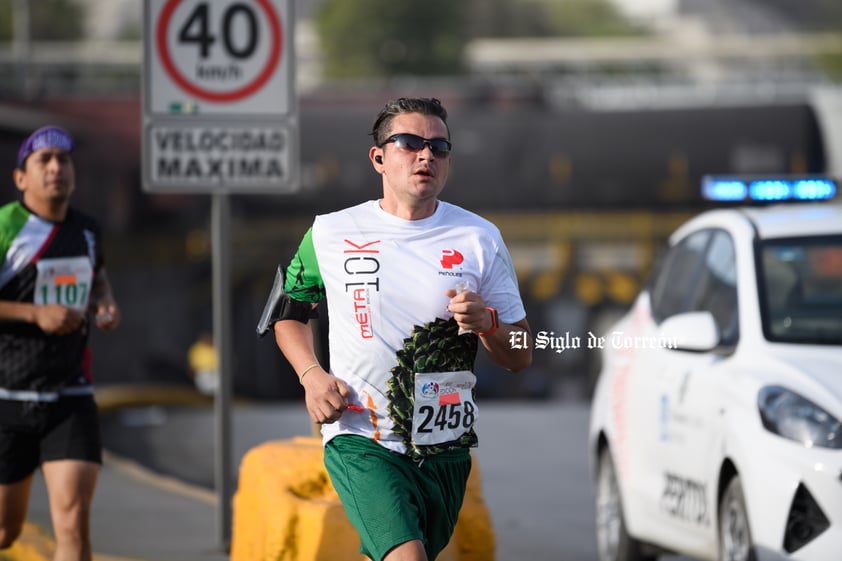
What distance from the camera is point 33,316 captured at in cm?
626

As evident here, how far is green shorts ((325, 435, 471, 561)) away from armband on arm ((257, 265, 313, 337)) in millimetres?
379

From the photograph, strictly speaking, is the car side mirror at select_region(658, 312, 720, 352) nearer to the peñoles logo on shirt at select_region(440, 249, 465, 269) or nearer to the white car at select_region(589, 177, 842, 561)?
the white car at select_region(589, 177, 842, 561)

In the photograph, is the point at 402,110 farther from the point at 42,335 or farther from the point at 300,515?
the point at 42,335

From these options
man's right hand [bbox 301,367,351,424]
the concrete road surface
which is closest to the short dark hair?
man's right hand [bbox 301,367,351,424]

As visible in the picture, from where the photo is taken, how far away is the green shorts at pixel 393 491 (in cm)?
424

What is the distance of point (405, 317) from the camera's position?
4379 millimetres

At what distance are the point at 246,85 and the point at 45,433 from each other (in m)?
2.41

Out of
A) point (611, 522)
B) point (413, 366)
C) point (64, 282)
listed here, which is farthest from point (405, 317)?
point (611, 522)

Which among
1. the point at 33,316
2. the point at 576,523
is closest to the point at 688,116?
the point at 576,523

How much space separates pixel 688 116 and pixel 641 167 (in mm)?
2063

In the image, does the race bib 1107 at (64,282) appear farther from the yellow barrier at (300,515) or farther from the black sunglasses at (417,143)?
the black sunglasses at (417,143)

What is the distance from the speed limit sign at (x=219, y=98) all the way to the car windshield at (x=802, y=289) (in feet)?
8.20

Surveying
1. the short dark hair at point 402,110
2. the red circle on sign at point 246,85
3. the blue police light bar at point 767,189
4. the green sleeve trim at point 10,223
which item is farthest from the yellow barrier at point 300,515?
the red circle on sign at point 246,85

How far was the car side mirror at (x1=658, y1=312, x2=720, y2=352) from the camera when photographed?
6227 millimetres
